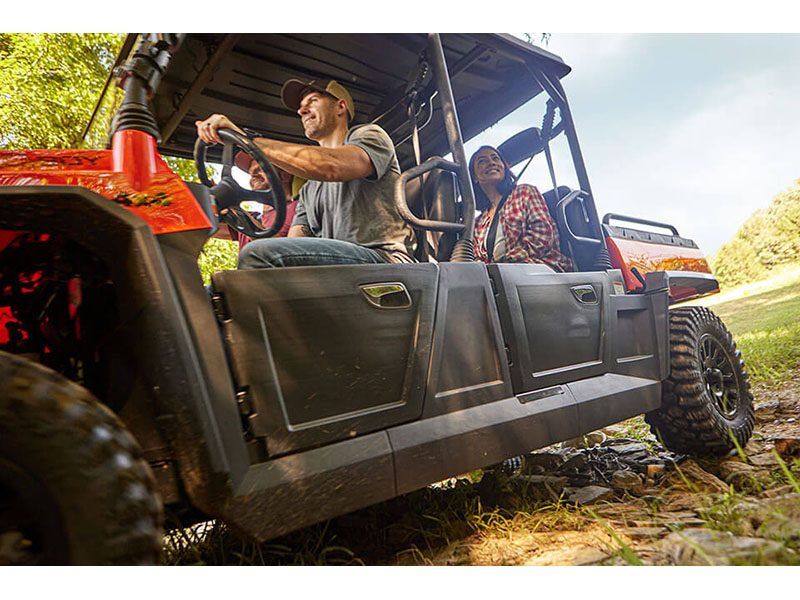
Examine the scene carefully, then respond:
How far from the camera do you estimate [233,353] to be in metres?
0.95

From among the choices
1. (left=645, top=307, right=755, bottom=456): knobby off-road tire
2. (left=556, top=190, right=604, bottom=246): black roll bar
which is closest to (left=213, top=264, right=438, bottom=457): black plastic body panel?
(left=556, top=190, right=604, bottom=246): black roll bar

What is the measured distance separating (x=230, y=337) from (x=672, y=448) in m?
2.02

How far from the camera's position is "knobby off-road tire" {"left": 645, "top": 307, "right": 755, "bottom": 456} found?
188 cm

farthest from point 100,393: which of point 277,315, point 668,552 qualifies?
point 668,552

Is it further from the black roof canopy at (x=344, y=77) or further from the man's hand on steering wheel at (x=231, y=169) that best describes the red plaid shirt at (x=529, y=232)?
the man's hand on steering wheel at (x=231, y=169)

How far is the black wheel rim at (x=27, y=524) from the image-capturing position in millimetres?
622

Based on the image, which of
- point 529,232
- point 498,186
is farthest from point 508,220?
point 498,186

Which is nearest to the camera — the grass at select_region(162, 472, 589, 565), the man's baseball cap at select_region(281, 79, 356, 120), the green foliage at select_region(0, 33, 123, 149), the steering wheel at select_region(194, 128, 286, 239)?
the steering wheel at select_region(194, 128, 286, 239)

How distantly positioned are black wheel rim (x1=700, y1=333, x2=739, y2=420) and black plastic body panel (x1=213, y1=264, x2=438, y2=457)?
1.60m

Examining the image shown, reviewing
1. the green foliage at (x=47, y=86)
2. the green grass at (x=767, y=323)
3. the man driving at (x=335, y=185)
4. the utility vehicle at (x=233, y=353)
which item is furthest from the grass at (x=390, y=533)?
the green grass at (x=767, y=323)

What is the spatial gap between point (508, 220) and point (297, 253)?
1441 mm

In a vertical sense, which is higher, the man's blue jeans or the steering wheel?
the steering wheel

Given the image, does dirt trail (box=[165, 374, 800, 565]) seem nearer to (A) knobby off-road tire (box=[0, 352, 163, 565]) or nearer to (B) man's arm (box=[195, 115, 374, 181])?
(A) knobby off-road tire (box=[0, 352, 163, 565])

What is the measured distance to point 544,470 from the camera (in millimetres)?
2150
